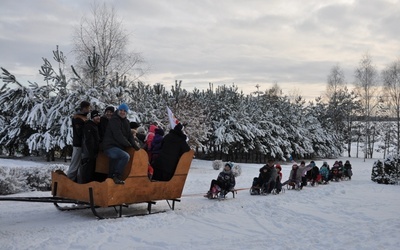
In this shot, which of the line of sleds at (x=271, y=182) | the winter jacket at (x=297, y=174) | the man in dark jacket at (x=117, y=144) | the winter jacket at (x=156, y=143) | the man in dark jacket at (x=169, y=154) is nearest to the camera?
the man in dark jacket at (x=117, y=144)

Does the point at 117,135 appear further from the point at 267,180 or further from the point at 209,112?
the point at 209,112

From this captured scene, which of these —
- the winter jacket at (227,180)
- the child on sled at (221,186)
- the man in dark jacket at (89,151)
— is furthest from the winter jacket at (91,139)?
the winter jacket at (227,180)

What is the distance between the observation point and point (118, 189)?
7.62 m

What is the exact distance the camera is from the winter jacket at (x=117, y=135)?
7820 mm

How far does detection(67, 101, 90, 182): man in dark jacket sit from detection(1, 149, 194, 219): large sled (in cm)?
27

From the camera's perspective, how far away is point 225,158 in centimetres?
3691

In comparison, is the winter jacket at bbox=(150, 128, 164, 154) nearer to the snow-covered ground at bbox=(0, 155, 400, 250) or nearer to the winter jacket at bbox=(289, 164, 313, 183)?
the snow-covered ground at bbox=(0, 155, 400, 250)

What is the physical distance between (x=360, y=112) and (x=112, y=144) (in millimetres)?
49318

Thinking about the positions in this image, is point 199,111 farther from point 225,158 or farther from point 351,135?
point 351,135

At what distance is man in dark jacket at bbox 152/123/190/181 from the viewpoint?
8.88 m

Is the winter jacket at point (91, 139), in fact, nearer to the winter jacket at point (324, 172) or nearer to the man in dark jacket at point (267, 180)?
the man in dark jacket at point (267, 180)

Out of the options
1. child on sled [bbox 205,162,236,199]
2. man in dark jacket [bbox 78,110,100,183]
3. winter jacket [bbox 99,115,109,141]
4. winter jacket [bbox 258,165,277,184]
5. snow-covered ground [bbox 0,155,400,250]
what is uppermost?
winter jacket [bbox 99,115,109,141]

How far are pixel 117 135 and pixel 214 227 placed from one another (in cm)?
258

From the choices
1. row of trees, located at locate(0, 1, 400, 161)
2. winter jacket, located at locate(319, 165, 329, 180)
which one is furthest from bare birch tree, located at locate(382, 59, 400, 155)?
winter jacket, located at locate(319, 165, 329, 180)
